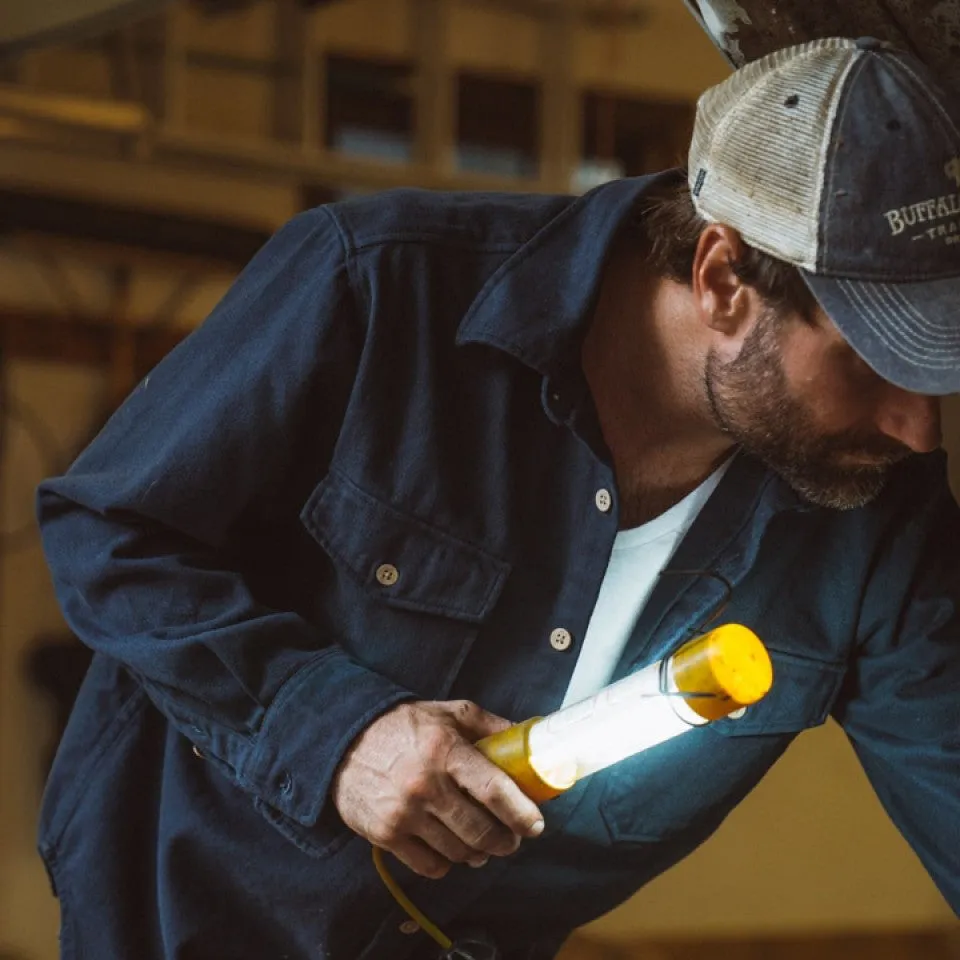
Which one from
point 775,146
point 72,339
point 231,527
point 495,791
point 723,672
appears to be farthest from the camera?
point 72,339

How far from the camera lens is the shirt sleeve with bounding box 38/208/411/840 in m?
1.25

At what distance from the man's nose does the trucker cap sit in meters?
0.09

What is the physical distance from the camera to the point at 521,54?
13.0 feet

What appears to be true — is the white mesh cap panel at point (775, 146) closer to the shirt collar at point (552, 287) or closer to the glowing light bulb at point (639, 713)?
the shirt collar at point (552, 287)

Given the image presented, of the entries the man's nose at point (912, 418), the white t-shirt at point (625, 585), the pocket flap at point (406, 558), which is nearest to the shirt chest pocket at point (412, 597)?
the pocket flap at point (406, 558)

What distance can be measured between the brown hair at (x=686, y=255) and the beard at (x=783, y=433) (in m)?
0.03

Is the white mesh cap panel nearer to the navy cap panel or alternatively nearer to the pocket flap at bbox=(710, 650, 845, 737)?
the navy cap panel

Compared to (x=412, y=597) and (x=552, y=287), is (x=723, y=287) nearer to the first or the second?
(x=552, y=287)

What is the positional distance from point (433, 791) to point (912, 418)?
495mm

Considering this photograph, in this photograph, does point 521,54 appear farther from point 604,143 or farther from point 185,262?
point 185,262

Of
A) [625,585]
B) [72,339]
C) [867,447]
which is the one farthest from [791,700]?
[72,339]

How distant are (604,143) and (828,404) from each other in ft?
9.78

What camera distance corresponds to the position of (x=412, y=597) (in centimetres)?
136

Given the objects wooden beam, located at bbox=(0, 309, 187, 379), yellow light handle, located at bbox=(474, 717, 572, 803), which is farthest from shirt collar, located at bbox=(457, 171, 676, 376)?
wooden beam, located at bbox=(0, 309, 187, 379)
